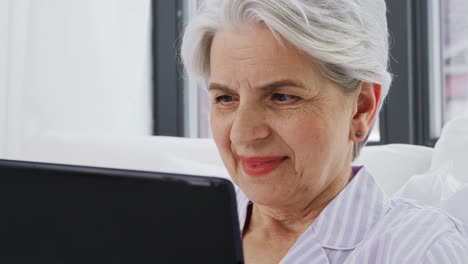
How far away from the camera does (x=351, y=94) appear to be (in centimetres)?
117

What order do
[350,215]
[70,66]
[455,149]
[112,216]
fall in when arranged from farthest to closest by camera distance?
1. [70,66]
2. [455,149]
3. [350,215]
4. [112,216]

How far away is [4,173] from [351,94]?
0.61 metres

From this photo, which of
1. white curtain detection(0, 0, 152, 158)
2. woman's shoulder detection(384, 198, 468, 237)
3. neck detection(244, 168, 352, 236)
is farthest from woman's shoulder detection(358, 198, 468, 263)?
white curtain detection(0, 0, 152, 158)

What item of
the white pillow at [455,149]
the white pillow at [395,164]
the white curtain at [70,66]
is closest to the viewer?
the white pillow at [455,149]

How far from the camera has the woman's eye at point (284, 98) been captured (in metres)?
1.14

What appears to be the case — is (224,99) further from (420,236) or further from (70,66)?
(70,66)

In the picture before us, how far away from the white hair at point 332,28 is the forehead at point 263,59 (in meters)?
0.01

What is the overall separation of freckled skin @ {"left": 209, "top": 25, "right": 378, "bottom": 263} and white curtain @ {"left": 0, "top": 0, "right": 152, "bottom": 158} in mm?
1862

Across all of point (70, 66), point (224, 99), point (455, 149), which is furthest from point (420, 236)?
point (70, 66)

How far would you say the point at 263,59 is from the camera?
111 centimetres

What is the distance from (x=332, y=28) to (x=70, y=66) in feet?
7.16

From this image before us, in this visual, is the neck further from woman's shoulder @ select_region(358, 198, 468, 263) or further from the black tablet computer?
the black tablet computer

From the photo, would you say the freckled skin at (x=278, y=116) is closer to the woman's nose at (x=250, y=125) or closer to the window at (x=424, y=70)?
the woman's nose at (x=250, y=125)

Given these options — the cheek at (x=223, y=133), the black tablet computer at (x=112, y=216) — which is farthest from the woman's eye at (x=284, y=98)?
the black tablet computer at (x=112, y=216)
